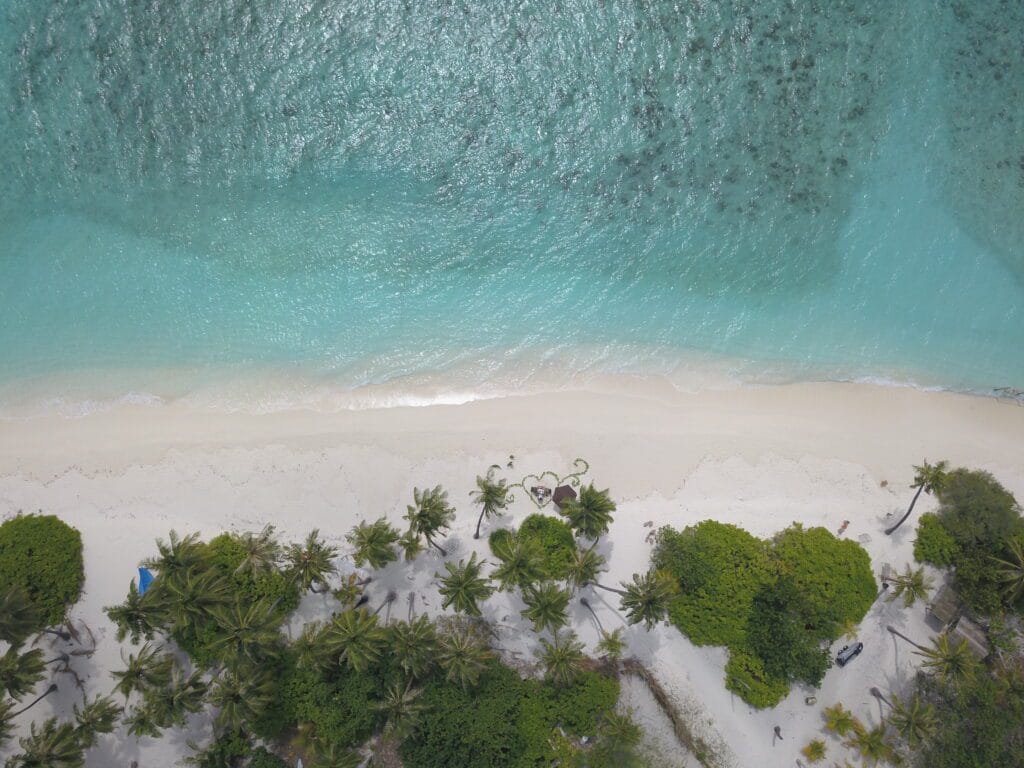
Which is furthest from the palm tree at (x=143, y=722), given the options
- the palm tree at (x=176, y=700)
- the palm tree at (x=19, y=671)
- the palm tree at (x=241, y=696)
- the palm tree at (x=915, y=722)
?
the palm tree at (x=915, y=722)

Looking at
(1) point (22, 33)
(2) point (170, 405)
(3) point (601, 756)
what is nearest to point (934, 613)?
(3) point (601, 756)

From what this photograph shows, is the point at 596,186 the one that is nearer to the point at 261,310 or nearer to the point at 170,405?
the point at 261,310

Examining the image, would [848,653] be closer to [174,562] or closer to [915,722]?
[915,722]

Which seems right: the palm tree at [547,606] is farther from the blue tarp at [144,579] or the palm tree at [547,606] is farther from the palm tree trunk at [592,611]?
the blue tarp at [144,579]

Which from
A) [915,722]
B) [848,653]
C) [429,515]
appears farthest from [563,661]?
[915,722]

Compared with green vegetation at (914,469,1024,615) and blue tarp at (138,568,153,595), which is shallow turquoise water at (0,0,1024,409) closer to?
green vegetation at (914,469,1024,615)

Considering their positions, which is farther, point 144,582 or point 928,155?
point 928,155
